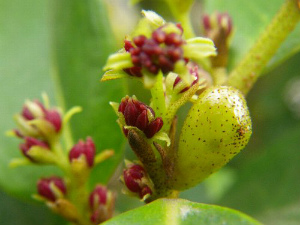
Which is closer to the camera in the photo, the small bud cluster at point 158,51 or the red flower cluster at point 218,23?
the small bud cluster at point 158,51

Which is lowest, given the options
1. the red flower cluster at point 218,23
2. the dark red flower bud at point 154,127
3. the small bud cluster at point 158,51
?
the dark red flower bud at point 154,127

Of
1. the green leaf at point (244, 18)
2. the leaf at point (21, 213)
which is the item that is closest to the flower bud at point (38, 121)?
the leaf at point (21, 213)

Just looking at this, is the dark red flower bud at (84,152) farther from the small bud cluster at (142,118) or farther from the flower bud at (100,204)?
the small bud cluster at (142,118)

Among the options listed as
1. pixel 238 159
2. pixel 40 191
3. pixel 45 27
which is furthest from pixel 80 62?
pixel 238 159

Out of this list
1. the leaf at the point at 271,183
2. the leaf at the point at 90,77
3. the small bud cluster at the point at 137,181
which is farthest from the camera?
the leaf at the point at 271,183

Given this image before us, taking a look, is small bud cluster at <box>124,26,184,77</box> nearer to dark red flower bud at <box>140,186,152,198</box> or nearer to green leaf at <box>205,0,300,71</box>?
dark red flower bud at <box>140,186,152,198</box>

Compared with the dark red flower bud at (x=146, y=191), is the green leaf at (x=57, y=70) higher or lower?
higher

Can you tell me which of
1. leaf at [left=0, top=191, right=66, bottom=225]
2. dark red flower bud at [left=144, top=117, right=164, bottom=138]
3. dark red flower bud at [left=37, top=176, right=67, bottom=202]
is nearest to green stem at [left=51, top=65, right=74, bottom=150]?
Answer: dark red flower bud at [left=37, top=176, right=67, bottom=202]
